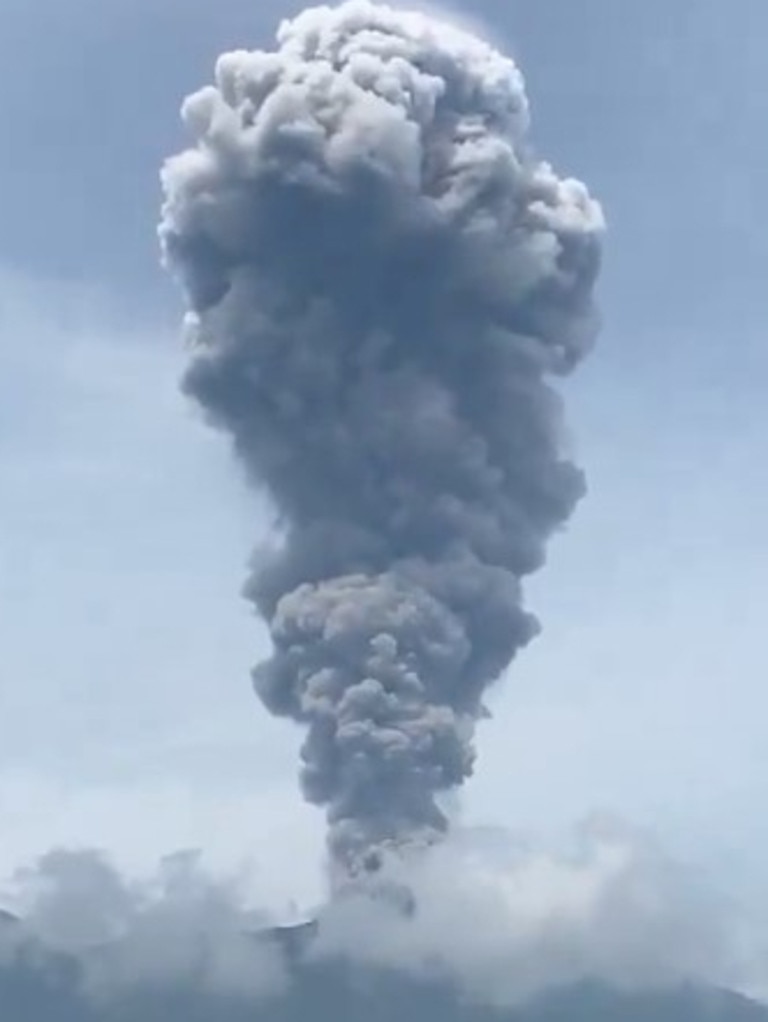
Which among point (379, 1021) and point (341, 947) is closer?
point (341, 947)

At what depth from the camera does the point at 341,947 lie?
589ft

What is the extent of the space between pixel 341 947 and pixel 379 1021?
2336 centimetres

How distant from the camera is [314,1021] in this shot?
199875 millimetres

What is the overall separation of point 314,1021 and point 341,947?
77.8 feet

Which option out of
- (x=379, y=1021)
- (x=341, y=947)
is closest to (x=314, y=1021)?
(x=379, y=1021)

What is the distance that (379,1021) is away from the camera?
7854 inches

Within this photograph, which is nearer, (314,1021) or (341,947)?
(341,947)

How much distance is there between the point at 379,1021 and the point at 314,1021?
631cm

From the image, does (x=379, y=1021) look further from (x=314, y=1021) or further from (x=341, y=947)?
(x=341, y=947)
